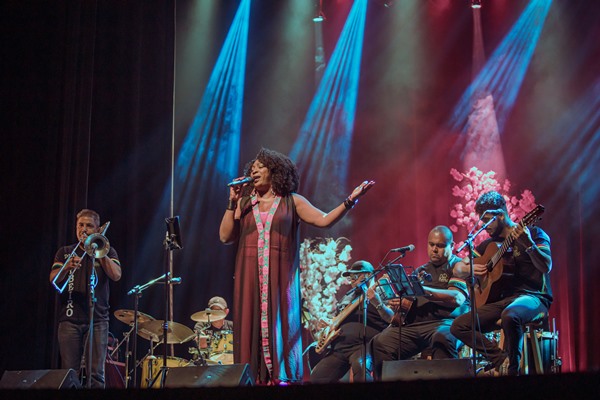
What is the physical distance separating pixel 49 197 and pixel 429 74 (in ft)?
21.8

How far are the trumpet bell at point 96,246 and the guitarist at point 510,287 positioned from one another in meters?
3.28

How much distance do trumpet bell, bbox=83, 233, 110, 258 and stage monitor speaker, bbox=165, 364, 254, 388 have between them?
2.08 metres

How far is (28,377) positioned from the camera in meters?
4.78

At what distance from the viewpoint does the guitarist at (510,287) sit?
5.63m

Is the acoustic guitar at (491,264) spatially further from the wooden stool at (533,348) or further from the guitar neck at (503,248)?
the wooden stool at (533,348)

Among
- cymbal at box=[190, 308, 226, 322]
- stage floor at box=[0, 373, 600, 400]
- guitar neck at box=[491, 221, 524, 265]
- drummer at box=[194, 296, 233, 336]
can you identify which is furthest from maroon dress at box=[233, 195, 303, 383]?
drummer at box=[194, 296, 233, 336]

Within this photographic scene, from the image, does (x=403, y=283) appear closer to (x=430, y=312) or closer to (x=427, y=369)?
(x=430, y=312)

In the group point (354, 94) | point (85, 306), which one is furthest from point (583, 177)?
point (85, 306)

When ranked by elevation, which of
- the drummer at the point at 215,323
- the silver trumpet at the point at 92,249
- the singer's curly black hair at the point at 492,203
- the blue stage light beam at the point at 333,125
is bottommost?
the drummer at the point at 215,323

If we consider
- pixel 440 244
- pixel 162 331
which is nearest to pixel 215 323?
pixel 162 331

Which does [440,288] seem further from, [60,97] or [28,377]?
[60,97]

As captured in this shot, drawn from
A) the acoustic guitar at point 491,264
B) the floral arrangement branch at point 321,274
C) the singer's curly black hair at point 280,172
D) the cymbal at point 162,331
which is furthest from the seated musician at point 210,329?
the singer's curly black hair at point 280,172

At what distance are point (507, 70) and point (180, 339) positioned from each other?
6.61m

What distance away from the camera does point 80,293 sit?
A: 6238 mm
